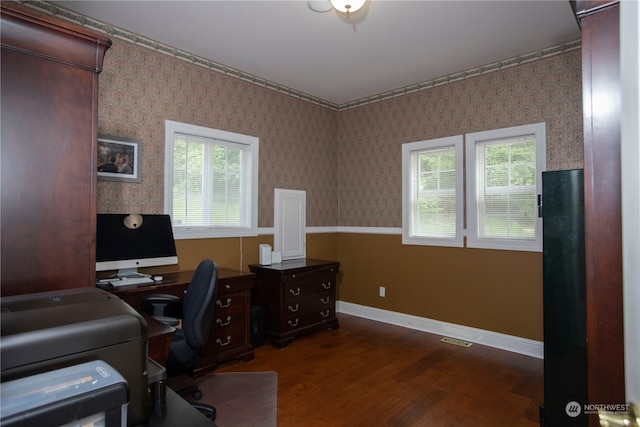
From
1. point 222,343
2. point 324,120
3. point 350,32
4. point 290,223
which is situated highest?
point 350,32

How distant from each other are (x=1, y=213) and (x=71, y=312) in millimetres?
885

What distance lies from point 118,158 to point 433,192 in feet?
11.0

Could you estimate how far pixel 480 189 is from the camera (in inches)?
152

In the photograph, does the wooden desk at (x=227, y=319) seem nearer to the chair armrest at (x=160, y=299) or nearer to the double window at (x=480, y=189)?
the chair armrest at (x=160, y=299)

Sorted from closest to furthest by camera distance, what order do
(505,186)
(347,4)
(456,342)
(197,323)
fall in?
(197,323) < (347,4) < (505,186) < (456,342)

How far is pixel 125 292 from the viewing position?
253cm

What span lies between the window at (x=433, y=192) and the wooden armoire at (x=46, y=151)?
3507 mm

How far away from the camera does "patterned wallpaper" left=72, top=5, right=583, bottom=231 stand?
10.5ft

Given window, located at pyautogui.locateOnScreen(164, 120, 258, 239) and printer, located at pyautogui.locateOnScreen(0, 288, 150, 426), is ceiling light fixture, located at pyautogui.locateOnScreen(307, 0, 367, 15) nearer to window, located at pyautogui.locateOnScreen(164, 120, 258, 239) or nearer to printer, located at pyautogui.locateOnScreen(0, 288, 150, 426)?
window, located at pyautogui.locateOnScreen(164, 120, 258, 239)

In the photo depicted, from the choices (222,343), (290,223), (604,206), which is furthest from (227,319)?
(604,206)

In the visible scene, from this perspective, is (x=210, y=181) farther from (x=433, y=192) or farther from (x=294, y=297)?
(x=433, y=192)

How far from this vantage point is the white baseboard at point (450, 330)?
11.5 feet

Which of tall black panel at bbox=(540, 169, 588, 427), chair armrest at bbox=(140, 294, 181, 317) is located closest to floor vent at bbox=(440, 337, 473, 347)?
tall black panel at bbox=(540, 169, 588, 427)

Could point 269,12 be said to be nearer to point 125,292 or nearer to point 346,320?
point 125,292
